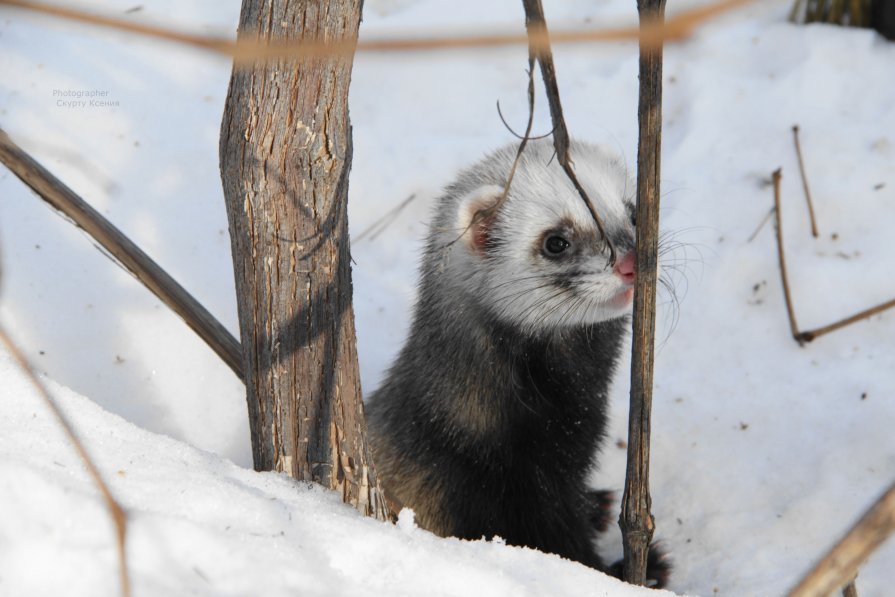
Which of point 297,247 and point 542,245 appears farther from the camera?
point 542,245

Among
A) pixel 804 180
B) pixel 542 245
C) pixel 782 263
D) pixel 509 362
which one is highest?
pixel 804 180

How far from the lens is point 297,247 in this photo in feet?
4.70

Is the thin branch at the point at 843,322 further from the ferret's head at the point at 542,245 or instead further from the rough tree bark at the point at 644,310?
the rough tree bark at the point at 644,310

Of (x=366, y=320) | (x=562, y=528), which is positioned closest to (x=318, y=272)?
(x=562, y=528)

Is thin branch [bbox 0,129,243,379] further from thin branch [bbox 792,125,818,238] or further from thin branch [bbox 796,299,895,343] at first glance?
thin branch [bbox 792,125,818,238]

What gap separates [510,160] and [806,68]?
1432mm

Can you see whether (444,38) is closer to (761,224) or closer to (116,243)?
(116,243)

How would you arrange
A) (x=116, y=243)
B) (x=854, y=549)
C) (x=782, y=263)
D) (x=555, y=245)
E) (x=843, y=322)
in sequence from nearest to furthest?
(x=854, y=549)
(x=116, y=243)
(x=555, y=245)
(x=843, y=322)
(x=782, y=263)

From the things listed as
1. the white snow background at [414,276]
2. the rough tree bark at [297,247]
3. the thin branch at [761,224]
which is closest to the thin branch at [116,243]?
the rough tree bark at [297,247]

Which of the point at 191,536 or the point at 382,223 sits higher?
the point at 382,223

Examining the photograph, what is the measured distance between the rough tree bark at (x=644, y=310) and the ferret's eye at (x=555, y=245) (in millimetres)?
532

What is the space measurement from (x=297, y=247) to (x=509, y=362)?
25.7 inches

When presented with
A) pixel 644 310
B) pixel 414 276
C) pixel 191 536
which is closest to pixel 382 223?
pixel 414 276

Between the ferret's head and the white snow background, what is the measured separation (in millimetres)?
413
